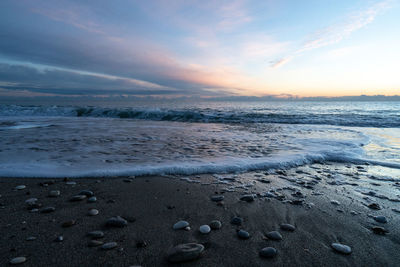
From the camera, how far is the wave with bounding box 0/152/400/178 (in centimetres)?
397

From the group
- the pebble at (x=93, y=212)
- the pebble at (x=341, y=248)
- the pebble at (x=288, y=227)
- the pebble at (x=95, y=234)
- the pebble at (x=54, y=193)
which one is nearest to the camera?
the pebble at (x=341, y=248)

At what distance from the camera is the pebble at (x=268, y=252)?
1882 millimetres

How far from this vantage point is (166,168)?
4.34 meters

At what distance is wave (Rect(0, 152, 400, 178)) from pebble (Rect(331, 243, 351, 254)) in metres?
2.47

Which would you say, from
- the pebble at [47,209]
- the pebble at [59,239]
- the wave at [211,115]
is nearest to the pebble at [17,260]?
the pebble at [59,239]

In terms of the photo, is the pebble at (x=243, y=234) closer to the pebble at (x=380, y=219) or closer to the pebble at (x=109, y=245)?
the pebble at (x=109, y=245)

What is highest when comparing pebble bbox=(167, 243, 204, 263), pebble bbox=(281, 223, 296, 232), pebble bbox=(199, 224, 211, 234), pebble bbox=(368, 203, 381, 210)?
pebble bbox=(167, 243, 204, 263)

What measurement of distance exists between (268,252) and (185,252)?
0.80m

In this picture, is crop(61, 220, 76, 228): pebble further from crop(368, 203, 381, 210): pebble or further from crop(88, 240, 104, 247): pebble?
crop(368, 203, 381, 210): pebble

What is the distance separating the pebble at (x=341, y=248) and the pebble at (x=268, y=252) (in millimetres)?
652

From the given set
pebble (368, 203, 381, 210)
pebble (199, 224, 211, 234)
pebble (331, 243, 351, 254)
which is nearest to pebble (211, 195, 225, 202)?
pebble (199, 224, 211, 234)

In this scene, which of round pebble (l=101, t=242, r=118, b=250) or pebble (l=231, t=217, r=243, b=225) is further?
pebble (l=231, t=217, r=243, b=225)

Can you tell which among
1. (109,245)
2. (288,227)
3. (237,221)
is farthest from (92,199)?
(288,227)

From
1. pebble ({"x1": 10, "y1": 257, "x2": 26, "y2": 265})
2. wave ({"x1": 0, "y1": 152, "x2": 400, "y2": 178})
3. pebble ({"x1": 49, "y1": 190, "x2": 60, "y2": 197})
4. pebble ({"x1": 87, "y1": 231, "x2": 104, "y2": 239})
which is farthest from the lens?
wave ({"x1": 0, "y1": 152, "x2": 400, "y2": 178})
